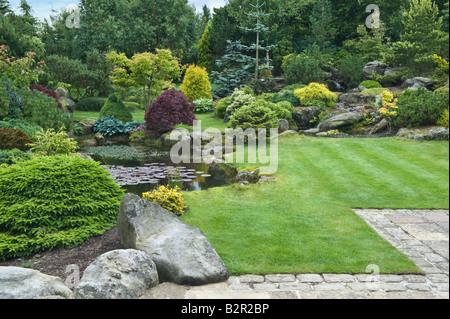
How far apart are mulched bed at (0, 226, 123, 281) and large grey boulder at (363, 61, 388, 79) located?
20.3 meters

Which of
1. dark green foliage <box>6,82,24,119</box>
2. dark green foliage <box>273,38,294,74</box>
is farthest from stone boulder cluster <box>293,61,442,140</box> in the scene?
dark green foliage <box>6,82,24,119</box>

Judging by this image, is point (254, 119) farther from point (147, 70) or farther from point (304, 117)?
point (147, 70)

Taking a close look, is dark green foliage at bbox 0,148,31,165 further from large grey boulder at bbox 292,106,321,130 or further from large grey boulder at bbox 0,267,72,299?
large grey boulder at bbox 292,106,321,130

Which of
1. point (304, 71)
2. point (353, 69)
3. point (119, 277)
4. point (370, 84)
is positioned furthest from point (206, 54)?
point (119, 277)

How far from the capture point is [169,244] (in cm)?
437

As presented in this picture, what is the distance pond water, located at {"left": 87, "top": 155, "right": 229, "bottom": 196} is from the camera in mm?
9328

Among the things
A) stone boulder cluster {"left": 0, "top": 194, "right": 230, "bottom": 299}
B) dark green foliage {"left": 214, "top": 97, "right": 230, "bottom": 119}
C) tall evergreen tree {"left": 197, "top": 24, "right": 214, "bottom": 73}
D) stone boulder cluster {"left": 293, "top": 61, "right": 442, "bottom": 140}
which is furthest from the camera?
tall evergreen tree {"left": 197, "top": 24, "right": 214, "bottom": 73}

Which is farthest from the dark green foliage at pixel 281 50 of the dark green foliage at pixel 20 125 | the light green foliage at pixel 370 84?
the dark green foliage at pixel 20 125

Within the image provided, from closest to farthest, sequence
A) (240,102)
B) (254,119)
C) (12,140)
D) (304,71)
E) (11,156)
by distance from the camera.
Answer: (11,156) < (12,140) < (254,119) < (240,102) < (304,71)

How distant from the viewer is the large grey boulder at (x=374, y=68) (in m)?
21.5

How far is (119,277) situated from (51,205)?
1.95 m
